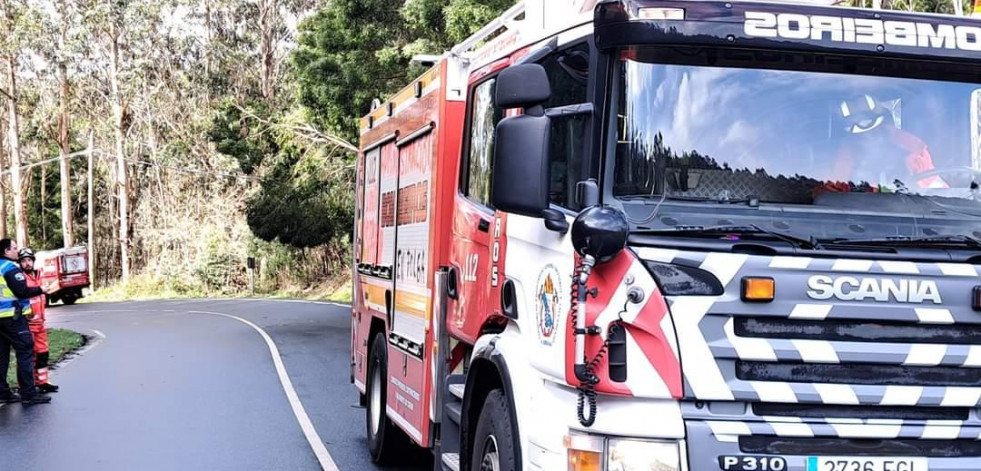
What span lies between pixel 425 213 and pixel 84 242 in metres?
69.3

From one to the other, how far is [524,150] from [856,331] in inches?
56.2

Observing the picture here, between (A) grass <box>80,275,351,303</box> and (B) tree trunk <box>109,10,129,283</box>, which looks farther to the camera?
(B) tree trunk <box>109,10,129,283</box>

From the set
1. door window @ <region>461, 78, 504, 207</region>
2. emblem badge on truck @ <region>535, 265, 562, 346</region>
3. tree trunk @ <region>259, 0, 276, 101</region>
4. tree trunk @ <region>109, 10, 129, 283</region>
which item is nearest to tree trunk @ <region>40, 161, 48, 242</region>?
tree trunk @ <region>109, 10, 129, 283</region>

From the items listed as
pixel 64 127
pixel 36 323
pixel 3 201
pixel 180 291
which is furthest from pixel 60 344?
pixel 3 201

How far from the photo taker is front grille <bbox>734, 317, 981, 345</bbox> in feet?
13.3

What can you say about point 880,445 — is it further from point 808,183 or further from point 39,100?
point 39,100

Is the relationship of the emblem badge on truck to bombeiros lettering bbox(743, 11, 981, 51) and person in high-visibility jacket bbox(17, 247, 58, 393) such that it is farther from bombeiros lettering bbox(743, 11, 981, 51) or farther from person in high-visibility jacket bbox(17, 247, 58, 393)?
person in high-visibility jacket bbox(17, 247, 58, 393)

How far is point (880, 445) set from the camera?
4102 millimetres

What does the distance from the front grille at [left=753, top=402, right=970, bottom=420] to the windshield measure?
799 mm

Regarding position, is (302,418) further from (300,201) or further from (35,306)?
(300,201)

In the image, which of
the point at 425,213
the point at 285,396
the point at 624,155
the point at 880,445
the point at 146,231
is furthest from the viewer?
the point at 146,231

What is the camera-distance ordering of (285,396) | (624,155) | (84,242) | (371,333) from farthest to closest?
1. (84,242)
2. (285,396)
3. (371,333)
4. (624,155)

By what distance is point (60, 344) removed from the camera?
21.9m

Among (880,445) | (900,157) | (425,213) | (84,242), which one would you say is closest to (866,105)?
(900,157)
